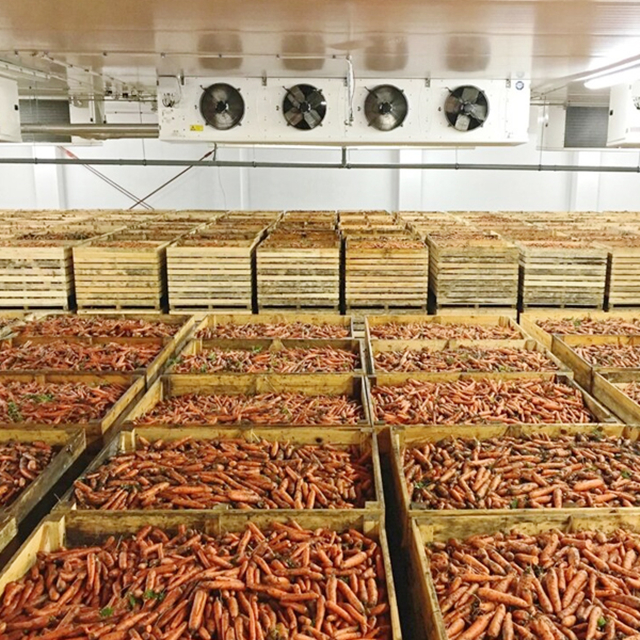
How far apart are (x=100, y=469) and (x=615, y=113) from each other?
8426 mm

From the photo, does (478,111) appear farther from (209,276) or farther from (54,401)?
(54,401)

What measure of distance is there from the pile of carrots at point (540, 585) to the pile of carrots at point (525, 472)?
0.33 m

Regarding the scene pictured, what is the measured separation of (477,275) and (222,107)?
3.99 metres

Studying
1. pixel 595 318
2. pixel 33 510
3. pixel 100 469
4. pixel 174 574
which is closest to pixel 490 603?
pixel 174 574

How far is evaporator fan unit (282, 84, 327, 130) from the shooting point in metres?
8.19

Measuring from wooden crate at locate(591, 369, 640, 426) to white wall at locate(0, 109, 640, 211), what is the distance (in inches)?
575

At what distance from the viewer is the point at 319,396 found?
194 inches

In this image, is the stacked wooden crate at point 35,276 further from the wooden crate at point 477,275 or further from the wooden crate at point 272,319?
the wooden crate at point 477,275

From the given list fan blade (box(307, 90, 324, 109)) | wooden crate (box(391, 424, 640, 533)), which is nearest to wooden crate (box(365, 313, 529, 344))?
wooden crate (box(391, 424, 640, 533))

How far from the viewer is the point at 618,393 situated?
15.5 ft

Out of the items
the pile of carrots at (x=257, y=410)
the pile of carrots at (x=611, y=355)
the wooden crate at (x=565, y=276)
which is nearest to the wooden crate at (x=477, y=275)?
the wooden crate at (x=565, y=276)

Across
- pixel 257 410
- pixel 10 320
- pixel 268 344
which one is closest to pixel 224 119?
pixel 10 320

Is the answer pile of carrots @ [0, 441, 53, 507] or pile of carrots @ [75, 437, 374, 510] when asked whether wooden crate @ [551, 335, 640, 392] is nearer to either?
pile of carrots @ [75, 437, 374, 510]

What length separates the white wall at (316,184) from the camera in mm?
18953
